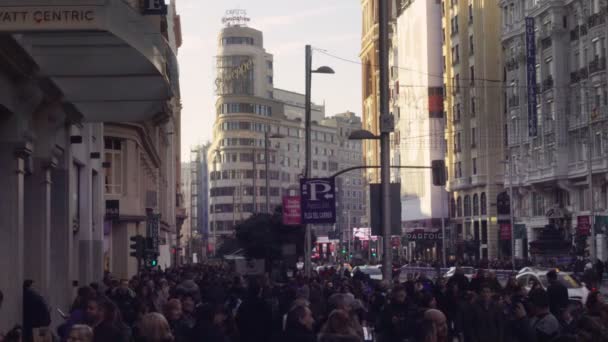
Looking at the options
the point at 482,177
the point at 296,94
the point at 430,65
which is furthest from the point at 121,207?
the point at 296,94

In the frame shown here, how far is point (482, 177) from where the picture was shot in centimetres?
8881

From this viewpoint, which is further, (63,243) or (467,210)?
(467,210)

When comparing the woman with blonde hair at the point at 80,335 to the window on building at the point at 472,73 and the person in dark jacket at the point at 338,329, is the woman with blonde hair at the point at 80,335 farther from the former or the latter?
the window on building at the point at 472,73

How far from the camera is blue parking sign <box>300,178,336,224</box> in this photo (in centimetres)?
3147

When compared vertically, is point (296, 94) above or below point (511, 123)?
above

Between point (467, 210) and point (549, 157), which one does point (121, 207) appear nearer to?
point (549, 157)

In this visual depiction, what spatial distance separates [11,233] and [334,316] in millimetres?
11901

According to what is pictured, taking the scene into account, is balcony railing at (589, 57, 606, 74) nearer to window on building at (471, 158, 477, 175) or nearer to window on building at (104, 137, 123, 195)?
window on building at (471, 158, 477, 175)

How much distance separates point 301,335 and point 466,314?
5449 millimetres

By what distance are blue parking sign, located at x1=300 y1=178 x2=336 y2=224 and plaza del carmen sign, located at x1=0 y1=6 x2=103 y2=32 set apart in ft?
59.2

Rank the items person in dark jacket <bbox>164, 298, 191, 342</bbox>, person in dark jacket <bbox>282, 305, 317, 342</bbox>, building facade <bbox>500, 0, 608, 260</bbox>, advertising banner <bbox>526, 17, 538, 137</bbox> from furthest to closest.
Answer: advertising banner <bbox>526, 17, 538, 137</bbox>, building facade <bbox>500, 0, 608, 260</bbox>, person in dark jacket <bbox>164, 298, 191, 342</bbox>, person in dark jacket <bbox>282, 305, 317, 342</bbox>

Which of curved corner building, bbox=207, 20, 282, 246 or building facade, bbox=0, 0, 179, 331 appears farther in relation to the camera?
curved corner building, bbox=207, 20, 282, 246

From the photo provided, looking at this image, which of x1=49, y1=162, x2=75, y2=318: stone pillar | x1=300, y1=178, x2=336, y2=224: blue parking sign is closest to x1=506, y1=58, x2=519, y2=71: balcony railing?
x1=300, y1=178, x2=336, y2=224: blue parking sign

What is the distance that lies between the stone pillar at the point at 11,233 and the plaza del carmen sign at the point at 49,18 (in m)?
7.05
